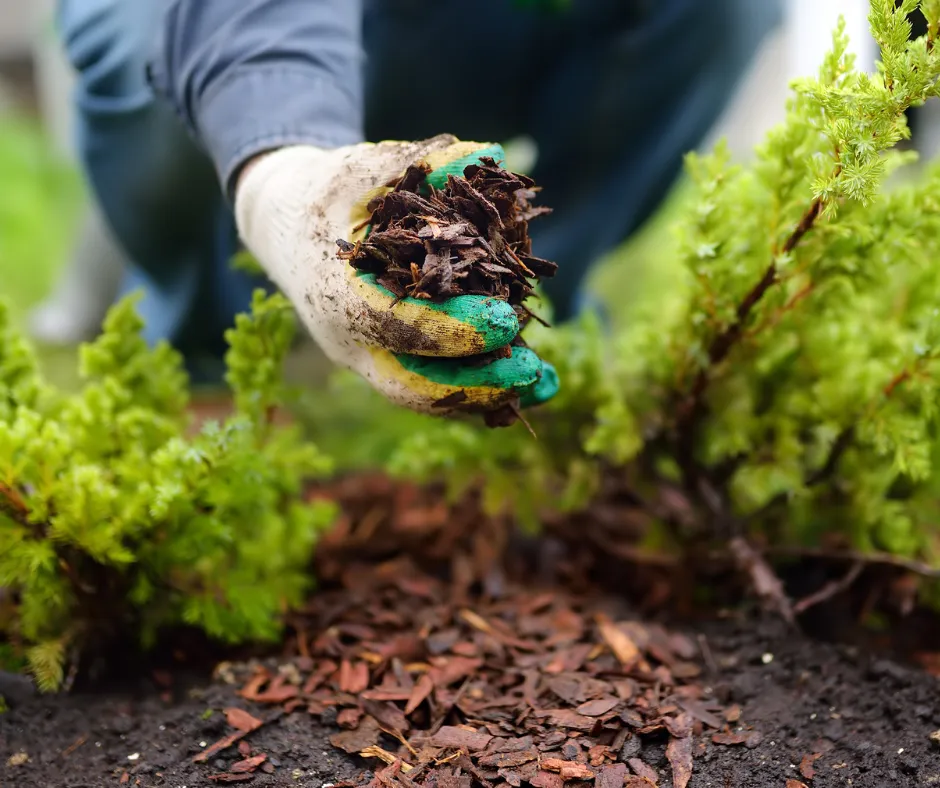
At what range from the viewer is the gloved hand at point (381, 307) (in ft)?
3.55

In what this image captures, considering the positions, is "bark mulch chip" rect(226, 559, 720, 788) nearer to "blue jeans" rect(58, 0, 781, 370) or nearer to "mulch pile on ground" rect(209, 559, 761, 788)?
"mulch pile on ground" rect(209, 559, 761, 788)

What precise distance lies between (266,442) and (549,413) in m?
0.61

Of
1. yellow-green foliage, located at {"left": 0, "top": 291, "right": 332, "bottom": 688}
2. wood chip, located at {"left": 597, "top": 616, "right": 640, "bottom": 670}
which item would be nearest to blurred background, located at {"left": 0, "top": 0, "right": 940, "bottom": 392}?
yellow-green foliage, located at {"left": 0, "top": 291, "right": 332, "bottom": 688}

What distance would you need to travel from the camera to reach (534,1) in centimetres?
237

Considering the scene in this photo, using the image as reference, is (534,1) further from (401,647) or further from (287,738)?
(287,738)

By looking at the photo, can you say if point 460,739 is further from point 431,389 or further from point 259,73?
point 259,73

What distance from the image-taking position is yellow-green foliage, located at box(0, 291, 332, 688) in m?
1.32

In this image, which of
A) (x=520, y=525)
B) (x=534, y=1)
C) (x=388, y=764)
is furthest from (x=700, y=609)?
(x=534, y=1)

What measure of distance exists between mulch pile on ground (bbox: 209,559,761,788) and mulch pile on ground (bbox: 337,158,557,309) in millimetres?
665

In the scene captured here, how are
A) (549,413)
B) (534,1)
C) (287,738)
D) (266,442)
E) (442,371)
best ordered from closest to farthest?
1. (442,371)
2. (287,738)
3. (266,442)
4. (549,413)
5. (534,1)

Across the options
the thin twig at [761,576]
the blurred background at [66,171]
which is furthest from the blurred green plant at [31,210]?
the thin twig at [761,576]

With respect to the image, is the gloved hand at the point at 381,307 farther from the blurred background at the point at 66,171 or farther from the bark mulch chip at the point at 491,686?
the blurred background at the point at 66,171

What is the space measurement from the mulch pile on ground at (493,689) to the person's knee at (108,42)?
1.42 meters

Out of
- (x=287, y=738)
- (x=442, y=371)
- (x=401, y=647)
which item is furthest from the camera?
(x=401, y=647)
